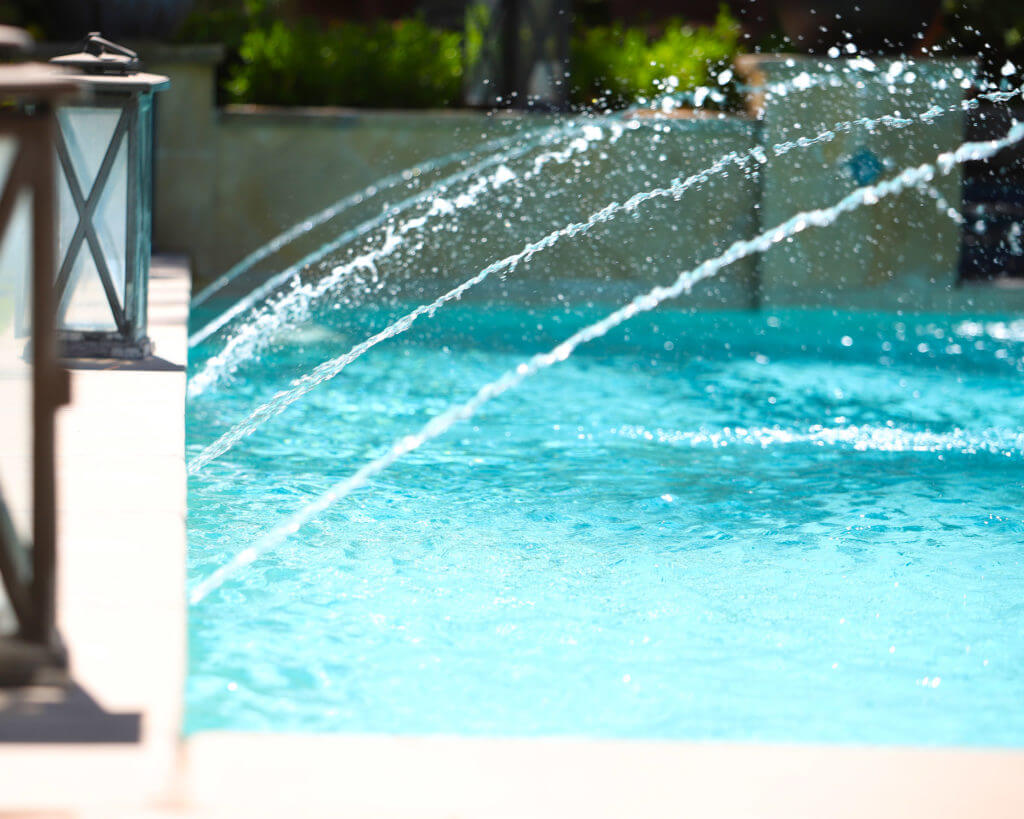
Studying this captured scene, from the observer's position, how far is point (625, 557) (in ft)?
15.3

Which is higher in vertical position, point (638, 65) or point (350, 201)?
point (638, 65)

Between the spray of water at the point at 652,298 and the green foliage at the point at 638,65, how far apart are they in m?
1.47

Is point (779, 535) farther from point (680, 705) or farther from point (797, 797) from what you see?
point (797, 797)

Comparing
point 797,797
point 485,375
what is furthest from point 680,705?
point 485,375

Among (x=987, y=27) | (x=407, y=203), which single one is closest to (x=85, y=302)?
(x=407, y=203)

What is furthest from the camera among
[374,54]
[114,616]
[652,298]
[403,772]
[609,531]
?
[374,54]

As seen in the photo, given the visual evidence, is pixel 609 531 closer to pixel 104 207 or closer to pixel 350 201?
pixel 104 207

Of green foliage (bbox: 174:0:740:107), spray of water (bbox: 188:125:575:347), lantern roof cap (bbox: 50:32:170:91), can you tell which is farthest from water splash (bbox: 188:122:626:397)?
lantern roof cap (bbox: 50:32:170:91)

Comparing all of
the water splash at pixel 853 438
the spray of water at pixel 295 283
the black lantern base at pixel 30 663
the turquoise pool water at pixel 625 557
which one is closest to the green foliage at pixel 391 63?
the spray of water at pixel 295 283

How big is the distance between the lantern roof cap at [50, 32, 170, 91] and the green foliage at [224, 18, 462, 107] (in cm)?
482

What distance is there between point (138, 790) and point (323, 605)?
1699 millimetres

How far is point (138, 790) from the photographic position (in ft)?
7.82

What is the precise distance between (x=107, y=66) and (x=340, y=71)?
503 cm

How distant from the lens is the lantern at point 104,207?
562 cm
